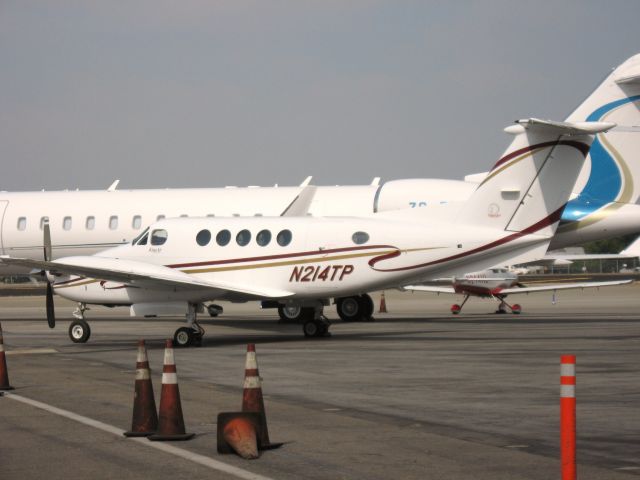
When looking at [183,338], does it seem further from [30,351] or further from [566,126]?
[566,126]

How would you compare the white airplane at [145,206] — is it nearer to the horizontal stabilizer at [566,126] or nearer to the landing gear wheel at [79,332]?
the horizontal stabilizer at [566,126]

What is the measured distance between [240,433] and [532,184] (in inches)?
639

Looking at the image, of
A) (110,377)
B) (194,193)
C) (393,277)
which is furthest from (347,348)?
(194,193)

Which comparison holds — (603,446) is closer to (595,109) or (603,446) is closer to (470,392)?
(470,392)

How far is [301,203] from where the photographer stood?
34.2 meters

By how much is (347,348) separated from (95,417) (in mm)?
10623

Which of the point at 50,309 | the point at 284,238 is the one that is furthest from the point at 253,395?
the point at 50,309

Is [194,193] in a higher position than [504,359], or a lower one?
higher

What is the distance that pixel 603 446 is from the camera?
10539 millimetres

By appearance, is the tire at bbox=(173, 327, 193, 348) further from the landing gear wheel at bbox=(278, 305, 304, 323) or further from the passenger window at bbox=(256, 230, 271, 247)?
the landing gear wheel at bbox=(278, 305, 304, 323)

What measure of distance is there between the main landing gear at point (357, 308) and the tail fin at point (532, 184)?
9.90 metres

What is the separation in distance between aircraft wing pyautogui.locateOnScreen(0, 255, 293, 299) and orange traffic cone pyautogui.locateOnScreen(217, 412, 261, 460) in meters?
13.1

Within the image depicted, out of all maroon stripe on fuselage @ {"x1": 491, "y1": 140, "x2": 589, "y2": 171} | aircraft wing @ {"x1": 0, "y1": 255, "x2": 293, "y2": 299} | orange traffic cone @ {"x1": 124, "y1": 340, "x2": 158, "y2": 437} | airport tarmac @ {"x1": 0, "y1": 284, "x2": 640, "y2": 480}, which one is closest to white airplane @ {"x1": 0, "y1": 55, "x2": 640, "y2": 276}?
maroon stripe on fuselage @ {"x1": 491, "y1": 140, "x2": 589, "y2": 171}

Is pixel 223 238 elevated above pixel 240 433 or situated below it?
above
